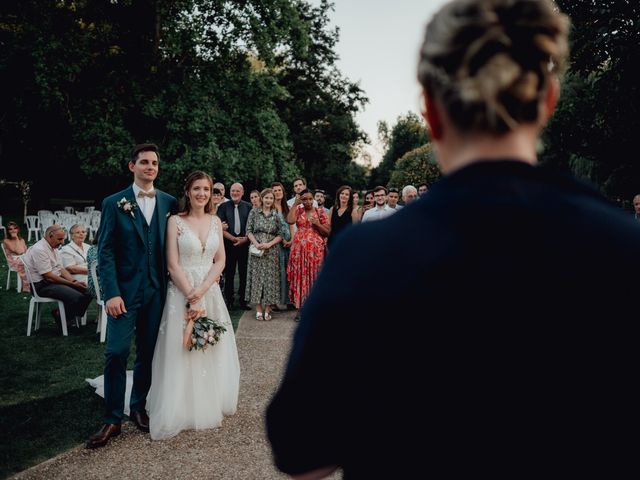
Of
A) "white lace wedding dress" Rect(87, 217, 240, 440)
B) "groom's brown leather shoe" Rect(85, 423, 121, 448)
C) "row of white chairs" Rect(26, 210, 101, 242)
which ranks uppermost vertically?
"row of white chairs" Rect(26, 210, 101, 242)

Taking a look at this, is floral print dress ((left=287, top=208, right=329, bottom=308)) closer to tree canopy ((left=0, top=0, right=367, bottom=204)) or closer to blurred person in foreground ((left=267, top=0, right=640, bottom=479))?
blurred person in foreground ((left=267, top=0, right=640, bottom=479))

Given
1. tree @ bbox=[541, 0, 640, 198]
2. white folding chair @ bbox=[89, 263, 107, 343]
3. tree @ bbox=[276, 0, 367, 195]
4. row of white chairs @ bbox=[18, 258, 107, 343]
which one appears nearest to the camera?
white folding chair @ bbox=[89, 263, 107, 343]

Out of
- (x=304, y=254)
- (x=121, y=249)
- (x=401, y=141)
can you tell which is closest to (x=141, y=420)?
(x=121, y=249)

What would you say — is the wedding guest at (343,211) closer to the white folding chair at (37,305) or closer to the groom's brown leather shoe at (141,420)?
the white folding chair at (37,305)

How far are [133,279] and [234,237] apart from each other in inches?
242

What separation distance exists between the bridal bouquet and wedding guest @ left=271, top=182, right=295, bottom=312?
5174mm

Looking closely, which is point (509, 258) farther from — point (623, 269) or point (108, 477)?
point (108, 477)

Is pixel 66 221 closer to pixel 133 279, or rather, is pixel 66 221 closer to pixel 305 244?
pixel 305 244

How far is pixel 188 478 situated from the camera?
4141 millimetres

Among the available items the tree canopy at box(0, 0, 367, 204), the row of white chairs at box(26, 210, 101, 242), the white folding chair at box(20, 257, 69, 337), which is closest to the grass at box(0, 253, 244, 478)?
the white folding chair at box(20, 257, 69, 337)

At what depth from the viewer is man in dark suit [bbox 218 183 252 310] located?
36.3 ft

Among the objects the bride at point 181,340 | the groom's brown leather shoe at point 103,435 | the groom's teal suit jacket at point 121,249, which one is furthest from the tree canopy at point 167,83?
the groom's brown leather shoe at point 103,435

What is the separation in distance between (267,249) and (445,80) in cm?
943

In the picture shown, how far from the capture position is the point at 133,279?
4848mm
